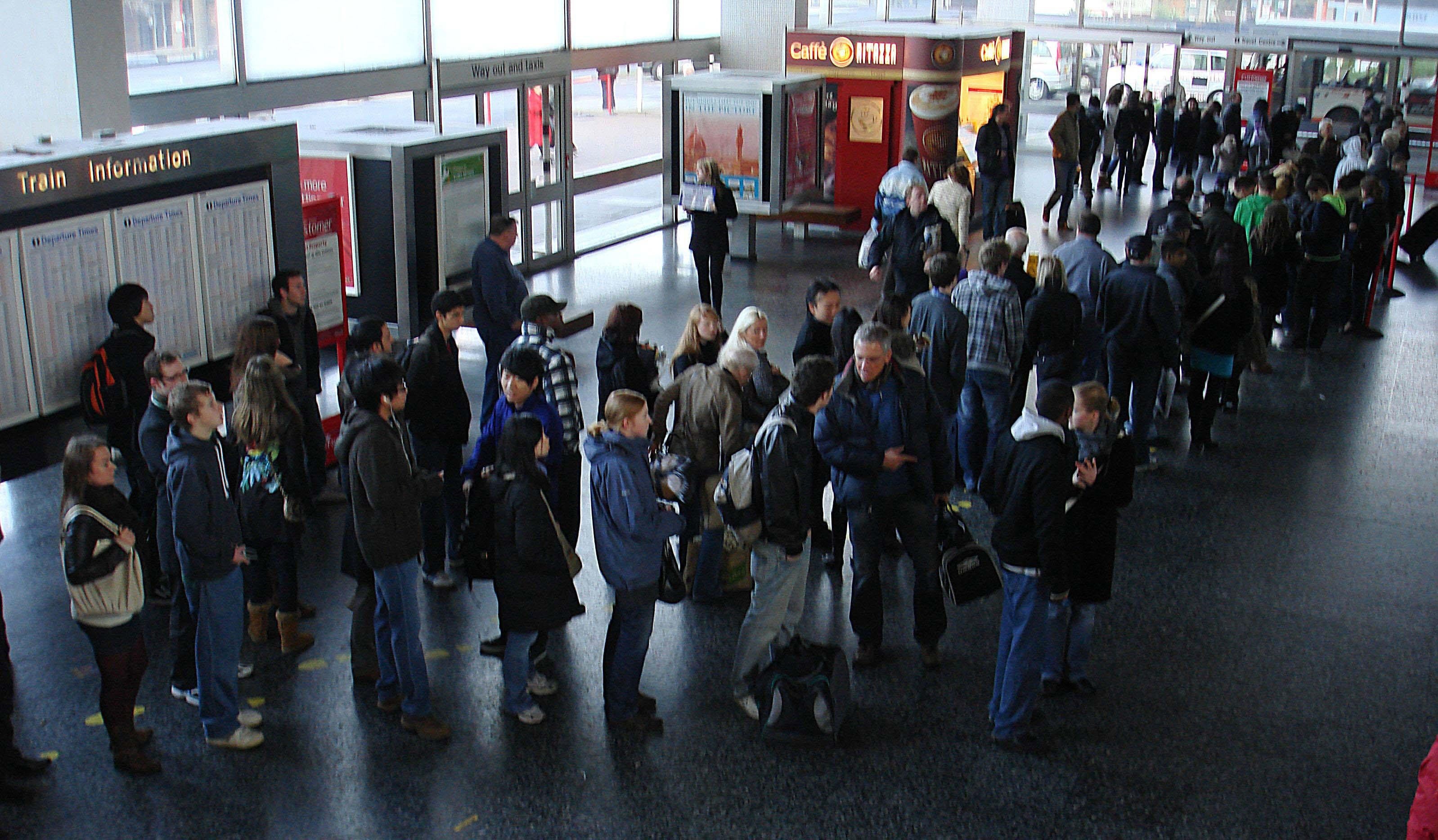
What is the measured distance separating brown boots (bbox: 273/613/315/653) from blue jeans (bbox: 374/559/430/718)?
2.51ft

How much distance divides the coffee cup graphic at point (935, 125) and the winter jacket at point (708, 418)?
1135cm

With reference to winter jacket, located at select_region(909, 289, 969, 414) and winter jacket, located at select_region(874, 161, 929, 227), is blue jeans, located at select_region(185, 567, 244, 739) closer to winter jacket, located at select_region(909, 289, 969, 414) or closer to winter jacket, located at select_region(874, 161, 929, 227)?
winter jacket, located at select_region(909, 289, 969, 414)

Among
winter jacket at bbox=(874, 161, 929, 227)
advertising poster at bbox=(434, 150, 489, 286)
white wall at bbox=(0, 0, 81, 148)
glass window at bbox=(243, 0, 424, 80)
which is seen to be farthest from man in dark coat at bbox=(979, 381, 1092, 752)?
glass window at bbox=(243, 0, 424, 80)

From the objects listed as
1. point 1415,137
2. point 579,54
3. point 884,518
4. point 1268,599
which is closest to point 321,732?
point 884,518

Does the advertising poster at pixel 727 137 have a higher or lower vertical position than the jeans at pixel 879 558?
higher

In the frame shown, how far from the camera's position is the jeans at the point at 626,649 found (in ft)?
17.8

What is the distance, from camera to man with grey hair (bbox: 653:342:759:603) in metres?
6.41

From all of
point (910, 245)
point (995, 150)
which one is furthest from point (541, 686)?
point (995, 150)

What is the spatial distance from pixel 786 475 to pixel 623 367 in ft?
5.62

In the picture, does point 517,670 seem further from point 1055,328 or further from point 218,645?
point 1055,328

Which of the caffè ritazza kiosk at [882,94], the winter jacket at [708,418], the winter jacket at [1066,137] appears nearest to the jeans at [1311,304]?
the caffè ritazza kiosk at [882,94]

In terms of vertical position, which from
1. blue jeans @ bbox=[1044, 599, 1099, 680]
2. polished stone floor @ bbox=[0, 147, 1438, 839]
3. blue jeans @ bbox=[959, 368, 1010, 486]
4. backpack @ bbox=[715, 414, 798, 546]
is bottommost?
polished stone floor @ bbox=[0, 147, 1438, 839]

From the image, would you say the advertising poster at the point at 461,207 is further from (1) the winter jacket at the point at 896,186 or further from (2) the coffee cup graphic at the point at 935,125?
(2) the coffee cup graphic at the point at 935,125

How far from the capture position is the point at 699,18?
20000 mm
